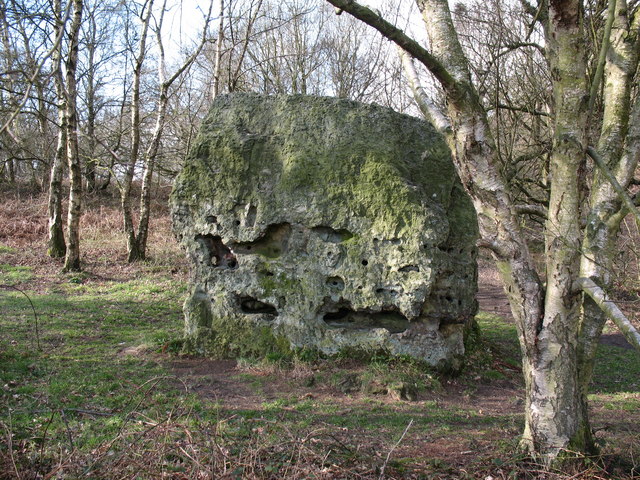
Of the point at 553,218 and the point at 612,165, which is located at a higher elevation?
the point at 612,165

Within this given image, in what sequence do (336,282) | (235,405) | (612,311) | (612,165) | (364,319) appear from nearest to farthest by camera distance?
(612,311) < (612,165) < (235,405) < (336,282) < (364,319)

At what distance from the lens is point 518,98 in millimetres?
10633

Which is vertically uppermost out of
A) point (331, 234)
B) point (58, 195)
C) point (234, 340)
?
point (58, 195)

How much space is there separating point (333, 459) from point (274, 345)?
3.68 metres

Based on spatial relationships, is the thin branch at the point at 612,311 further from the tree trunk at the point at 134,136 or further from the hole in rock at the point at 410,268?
the tree trunk at the point at 134,136

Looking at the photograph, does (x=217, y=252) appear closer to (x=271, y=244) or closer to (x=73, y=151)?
(x=271, y=244)

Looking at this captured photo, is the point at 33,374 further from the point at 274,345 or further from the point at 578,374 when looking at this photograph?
the point at 578,374

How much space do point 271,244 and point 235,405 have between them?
259cm

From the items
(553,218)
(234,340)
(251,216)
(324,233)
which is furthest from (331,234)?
(553,218)

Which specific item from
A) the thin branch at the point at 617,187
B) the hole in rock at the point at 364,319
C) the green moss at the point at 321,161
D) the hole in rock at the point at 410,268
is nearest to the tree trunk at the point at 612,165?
the thin branch at the point at 617,187

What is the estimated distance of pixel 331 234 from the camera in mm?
7742

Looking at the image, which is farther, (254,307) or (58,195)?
(58,195)

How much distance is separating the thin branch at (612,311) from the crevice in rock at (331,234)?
417cm

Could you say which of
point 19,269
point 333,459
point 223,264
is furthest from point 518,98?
point 19,269
